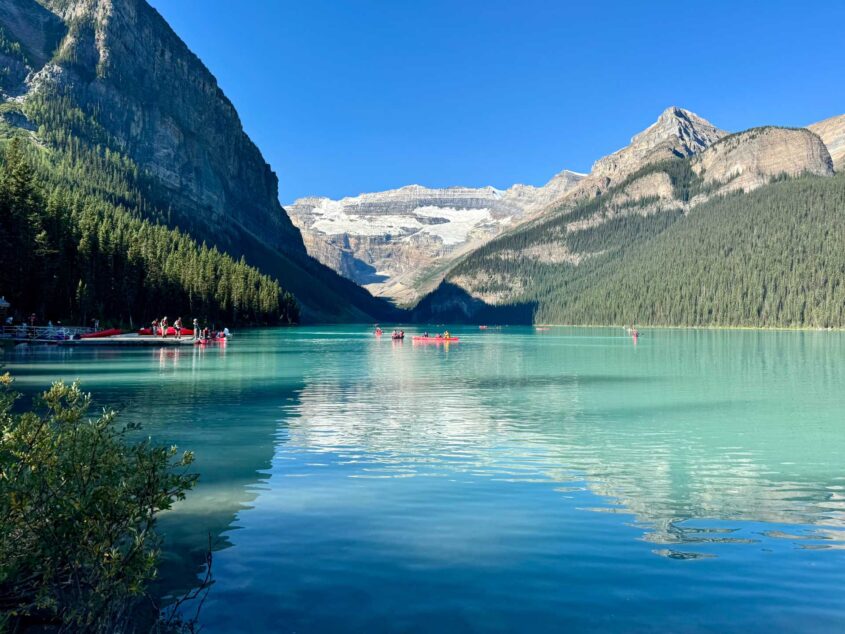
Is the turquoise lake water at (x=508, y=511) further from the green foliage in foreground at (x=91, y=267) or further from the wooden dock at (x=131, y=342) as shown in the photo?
the green foliage in foreground at (x=91, y=267)

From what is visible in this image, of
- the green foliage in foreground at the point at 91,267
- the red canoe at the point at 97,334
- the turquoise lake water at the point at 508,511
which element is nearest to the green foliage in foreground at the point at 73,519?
the turquoise lake water at the point at 508,511

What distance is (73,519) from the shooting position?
9.48 metres

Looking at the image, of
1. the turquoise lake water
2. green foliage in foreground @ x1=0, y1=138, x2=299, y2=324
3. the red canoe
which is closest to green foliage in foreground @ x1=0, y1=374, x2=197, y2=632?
the turquoise lake water

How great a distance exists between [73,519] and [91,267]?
4771 inches

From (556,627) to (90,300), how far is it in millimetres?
120997

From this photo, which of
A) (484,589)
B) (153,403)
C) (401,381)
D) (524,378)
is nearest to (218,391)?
(153,403)

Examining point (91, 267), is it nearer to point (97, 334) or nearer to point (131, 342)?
point (97, 334)

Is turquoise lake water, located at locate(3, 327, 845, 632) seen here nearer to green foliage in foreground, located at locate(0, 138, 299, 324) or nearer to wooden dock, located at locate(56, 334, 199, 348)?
wooden dock, located at locate(56, 334, 199, 348)

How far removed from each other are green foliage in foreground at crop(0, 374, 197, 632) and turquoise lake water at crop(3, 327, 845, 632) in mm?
2946

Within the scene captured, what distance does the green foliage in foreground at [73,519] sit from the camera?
350 inches

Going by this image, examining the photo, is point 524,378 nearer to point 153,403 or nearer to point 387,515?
point 153,403

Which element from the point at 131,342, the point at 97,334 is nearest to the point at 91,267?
the point at 97,334

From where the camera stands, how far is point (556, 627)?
11742 mm

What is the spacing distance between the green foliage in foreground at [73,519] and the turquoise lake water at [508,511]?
9.67 ft
